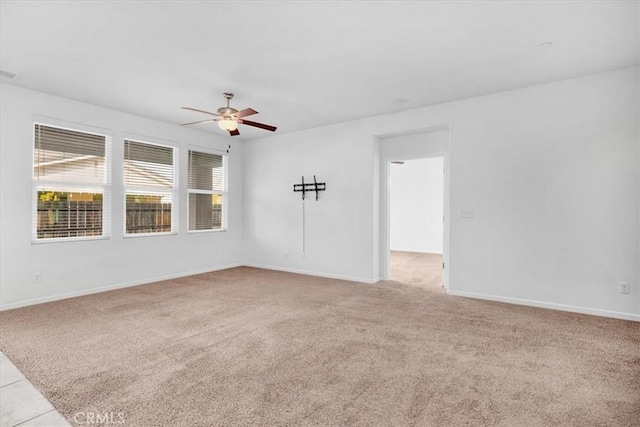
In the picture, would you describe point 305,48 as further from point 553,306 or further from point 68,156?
point 553,306

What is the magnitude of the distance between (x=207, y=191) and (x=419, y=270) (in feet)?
15.1

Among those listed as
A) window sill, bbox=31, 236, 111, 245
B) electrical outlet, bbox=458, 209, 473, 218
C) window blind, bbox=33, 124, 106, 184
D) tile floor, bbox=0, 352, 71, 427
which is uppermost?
window blind, bbox=33, 124, 106, 184

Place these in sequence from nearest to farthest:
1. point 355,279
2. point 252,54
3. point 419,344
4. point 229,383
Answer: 1. point 229,383
2. point 419,344
3. point 252,54
4. point 355,279

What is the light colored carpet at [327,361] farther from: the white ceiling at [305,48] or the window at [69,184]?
the white ceiling at [305,48]

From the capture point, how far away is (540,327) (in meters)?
3.50

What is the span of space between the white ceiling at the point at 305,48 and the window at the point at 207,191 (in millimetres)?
1902

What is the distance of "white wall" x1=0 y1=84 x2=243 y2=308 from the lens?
4.22 meters

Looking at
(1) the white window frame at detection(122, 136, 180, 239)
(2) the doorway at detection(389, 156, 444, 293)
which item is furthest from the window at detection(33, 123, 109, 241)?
(2) the doorway at detection(389, 156, 444, 293)

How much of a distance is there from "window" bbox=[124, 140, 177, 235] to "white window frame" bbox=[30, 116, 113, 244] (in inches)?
10.8

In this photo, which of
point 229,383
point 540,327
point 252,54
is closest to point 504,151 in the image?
point 540,327

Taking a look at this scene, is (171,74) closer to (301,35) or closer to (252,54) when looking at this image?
(252,54)

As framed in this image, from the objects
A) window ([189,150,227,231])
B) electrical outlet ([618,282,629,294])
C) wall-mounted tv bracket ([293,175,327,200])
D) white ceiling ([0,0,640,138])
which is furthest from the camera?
window ([189,150,227,231])

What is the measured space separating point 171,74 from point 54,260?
3.06 m

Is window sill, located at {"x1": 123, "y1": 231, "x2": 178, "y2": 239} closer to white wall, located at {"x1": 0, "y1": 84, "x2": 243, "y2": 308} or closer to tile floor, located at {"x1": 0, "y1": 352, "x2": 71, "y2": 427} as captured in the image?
white wall, located at {"x1": 0, "y1": 84, "x2": 243, "y2": 308}
